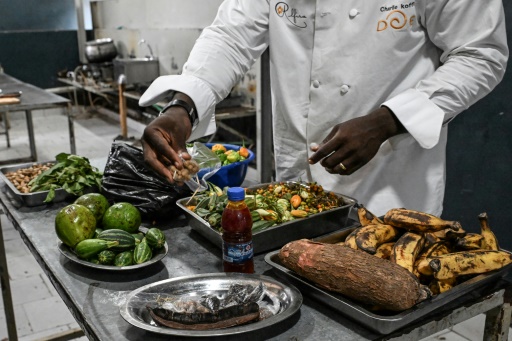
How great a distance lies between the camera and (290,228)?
1354 millimetres

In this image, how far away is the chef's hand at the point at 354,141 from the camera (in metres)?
1.33

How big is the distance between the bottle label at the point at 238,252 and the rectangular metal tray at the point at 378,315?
48mm

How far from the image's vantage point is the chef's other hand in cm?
136

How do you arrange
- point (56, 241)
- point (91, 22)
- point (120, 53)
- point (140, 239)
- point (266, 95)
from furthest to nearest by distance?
point (91, 22)
point (120, 53)
point (266, 95)
point (56, 241)
point (140, 239)

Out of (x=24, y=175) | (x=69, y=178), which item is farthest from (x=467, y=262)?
(x=24, y=175)

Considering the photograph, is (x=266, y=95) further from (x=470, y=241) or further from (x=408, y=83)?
(x=470, y=241)

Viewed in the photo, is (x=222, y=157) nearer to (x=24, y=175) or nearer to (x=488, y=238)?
(x=24, y=175)

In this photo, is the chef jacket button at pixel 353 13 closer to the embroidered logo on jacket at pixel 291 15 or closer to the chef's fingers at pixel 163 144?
the embroidered logo on jacket at pixel 291 15

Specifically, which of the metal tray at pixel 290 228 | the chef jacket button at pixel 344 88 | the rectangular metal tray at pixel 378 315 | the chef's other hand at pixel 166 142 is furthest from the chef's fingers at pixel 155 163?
the chef jacket button at pixel 344 88

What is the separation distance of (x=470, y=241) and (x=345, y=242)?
28cm

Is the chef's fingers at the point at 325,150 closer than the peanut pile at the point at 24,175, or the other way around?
the chef's fingers at the point at 325,150

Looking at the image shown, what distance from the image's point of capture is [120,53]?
789 centimetres

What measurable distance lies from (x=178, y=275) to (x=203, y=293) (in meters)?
0.17

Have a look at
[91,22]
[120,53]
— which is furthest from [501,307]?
[91,22]
